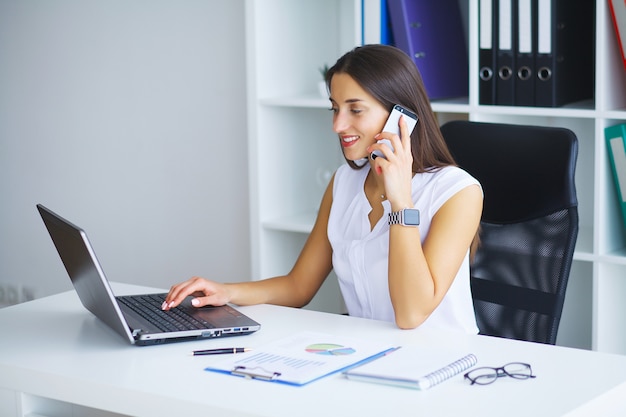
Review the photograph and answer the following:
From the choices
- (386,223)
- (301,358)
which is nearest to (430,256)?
(386,223)

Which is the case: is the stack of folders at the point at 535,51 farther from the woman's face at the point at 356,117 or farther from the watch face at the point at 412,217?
the watch face at the point at 412,217

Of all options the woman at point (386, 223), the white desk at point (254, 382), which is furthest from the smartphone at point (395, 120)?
the white desk at point (254, 382)

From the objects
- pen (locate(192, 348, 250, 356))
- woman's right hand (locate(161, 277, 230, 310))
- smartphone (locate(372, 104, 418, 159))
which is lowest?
pen (locate(192, 348, 250, 356))

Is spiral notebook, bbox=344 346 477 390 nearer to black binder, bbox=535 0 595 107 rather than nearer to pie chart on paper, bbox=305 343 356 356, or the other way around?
pie chart on paper, bbox=305 343 356 356

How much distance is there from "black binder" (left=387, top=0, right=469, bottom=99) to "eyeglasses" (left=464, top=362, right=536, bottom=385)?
1.37m

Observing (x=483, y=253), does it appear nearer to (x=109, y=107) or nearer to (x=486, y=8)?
(x=486, y=8)

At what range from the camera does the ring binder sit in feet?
4.91

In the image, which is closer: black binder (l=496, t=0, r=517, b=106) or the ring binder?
the ring binder

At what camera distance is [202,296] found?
1989 millimetres

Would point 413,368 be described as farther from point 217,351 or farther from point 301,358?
point 217,351

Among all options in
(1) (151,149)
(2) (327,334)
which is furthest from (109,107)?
(2) (327,334)

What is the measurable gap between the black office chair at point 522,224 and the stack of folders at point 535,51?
0.47 metres

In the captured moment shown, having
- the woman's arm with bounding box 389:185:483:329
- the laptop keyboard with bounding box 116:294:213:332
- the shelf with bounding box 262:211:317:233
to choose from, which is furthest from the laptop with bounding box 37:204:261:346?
the shelf with bounding box 262:211:317:233

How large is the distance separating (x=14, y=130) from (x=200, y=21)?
1.16 metres
